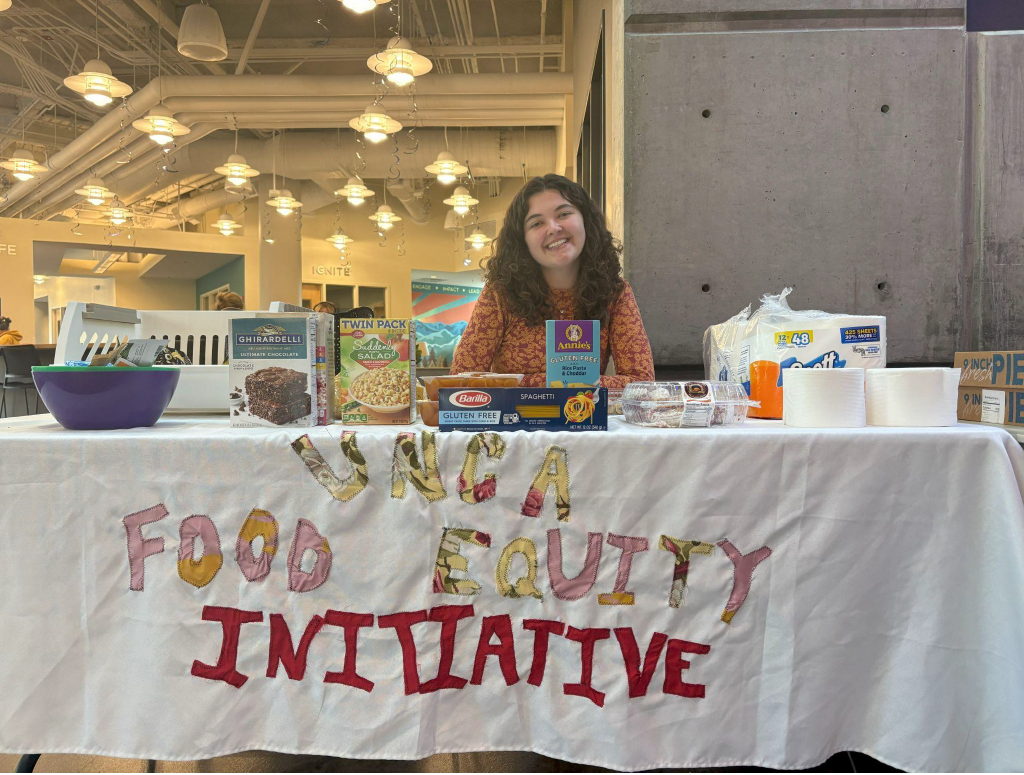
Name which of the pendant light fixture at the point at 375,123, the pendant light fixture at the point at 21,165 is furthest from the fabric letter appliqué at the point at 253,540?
the pendant light fixture at the point at 21,165

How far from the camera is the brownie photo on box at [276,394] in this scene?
4.16 feet

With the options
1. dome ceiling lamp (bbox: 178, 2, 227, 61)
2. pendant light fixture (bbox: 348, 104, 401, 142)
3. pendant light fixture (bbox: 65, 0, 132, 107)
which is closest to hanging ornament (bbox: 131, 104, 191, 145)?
pendant light fixture (bbox: 65, 0, 132, 107)

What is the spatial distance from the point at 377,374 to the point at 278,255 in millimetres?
9903

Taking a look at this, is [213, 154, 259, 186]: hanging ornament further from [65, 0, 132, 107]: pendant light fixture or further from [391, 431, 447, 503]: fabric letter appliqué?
[391, 431, 447, 503]: fabric letter appliqué

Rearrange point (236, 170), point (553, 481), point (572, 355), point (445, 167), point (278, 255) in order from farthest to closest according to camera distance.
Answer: point (278, 255) → point (236, 170) → point (445, 167) → point (572, 355) → point (553, 481)

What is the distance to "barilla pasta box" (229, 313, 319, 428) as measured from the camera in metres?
1.26

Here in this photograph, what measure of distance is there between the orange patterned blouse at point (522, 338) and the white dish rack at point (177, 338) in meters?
0.72

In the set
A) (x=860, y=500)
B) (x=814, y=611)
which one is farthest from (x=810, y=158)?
(x=814, y=611)

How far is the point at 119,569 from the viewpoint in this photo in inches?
46.9

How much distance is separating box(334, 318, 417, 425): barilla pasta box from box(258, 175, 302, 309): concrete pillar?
9.43 m

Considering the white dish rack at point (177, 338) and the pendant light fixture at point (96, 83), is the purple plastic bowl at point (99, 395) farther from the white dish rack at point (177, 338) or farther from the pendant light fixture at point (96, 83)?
the pendant light fixture at point (96, 83)

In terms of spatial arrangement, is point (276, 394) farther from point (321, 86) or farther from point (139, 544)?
point (321, 86)

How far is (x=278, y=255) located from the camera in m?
10.3

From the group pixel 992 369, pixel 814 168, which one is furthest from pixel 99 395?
pixel 814 168
